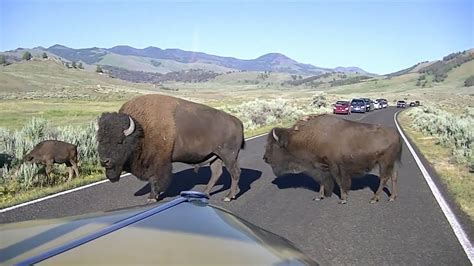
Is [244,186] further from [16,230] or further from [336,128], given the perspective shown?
[16,230]

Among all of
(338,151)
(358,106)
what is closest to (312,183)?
(338,151)

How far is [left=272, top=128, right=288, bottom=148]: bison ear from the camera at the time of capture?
1116cm

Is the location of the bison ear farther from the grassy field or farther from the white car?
the white car

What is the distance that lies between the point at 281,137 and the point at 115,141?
4073 mm

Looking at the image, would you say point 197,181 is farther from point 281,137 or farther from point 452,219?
point 452,219

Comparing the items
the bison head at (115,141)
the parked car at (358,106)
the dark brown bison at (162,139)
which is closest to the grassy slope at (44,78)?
the parked car at (358,106)

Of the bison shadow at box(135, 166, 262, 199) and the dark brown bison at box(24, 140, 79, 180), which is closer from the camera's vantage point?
the bison shadow at box(135, 166, 262, 199)

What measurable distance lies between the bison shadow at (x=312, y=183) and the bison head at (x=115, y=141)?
3883mm

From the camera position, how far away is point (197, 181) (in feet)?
37.0

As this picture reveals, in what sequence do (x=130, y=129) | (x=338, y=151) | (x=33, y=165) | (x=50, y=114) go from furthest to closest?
(x=50, y=114), (x=33, y=165), (x=338, y=151), (x=130, y=129)

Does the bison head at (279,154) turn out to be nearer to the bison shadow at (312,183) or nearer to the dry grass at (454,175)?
the bison shadow at (312,183)

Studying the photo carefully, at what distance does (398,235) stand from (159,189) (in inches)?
161

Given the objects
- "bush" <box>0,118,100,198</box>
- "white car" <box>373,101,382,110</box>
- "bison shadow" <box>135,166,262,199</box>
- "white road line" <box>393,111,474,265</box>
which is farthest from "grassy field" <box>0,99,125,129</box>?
"white car" <box>373,101,382,110</box>

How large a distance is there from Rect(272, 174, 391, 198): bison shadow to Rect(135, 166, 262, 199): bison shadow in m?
0.69
